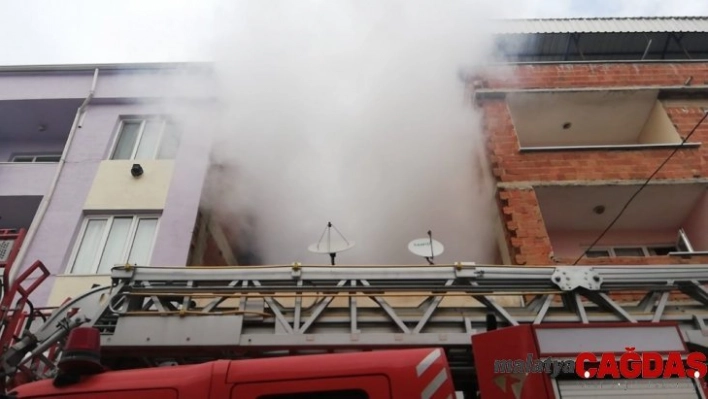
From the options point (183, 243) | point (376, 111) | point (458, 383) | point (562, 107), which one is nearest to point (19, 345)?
point (458, 383)

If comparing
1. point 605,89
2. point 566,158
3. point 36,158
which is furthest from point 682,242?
point 36,158

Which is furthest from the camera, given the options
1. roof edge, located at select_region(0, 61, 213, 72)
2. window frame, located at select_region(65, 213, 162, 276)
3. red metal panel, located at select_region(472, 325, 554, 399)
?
roof edge, located at select_region(0, 61, 213, 72)

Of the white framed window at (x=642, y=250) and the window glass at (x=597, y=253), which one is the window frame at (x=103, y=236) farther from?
the white framed window at (x=642, y=250)

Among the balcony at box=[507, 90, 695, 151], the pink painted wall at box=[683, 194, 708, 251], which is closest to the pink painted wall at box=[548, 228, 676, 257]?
the pink painted wall at box=[683, 194, 708, 251]

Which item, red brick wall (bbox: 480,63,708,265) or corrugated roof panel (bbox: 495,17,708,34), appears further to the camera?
corrugated roof panel (bbox: 495,17,708,34)

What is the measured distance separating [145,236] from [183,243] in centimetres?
84

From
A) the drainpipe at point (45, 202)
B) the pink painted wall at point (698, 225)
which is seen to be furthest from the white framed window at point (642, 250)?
the drainpipe at point (45, 202)

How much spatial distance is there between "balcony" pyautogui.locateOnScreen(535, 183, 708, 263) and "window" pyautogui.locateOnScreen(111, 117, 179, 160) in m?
6.92

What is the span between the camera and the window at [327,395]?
8.96 ft

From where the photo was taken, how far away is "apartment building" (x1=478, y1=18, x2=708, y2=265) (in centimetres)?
876

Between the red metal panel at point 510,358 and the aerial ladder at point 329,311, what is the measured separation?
389mm

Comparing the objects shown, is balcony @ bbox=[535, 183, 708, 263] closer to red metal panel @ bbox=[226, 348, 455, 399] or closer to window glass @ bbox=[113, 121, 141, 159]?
red metal panel @ bbox=[226, 348, 455, 399]

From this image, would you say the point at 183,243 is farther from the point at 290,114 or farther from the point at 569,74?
the point at 569,74

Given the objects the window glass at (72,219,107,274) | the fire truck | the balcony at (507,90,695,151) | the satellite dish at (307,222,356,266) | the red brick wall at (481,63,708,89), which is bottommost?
the fire truck
